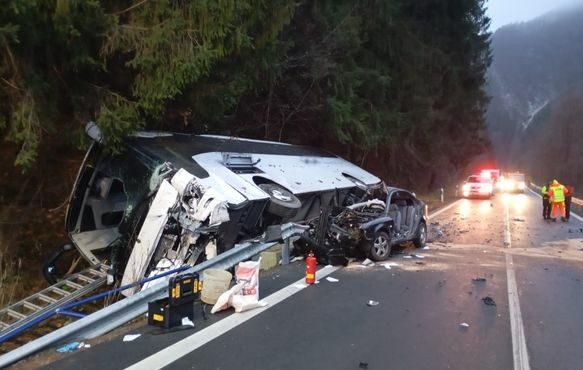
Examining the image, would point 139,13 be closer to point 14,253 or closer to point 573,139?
point 14,253

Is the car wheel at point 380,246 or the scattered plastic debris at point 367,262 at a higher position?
the car wheel at point 380,246

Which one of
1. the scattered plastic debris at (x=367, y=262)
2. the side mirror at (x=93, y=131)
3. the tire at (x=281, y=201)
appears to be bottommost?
the scattered plastic debris at (x=367, y=262)


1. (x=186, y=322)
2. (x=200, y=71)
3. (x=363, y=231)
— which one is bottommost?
(x=186, y=322)

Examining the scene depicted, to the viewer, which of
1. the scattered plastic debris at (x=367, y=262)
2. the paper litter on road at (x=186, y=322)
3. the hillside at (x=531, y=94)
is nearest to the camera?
the paper litter on road at (x=186, y=322)

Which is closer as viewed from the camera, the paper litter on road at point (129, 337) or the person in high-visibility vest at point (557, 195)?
the paper litter on road at point (129, 337)

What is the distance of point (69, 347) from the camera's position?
412cm

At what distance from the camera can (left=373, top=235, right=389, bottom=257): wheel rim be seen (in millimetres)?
8695

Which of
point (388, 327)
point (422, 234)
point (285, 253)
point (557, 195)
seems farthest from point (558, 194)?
point (388, 327)

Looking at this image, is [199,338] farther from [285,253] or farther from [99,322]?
[285,253]

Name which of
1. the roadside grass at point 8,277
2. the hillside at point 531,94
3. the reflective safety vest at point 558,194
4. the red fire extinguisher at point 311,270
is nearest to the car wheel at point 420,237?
the red fire extinguisher at point 311,270

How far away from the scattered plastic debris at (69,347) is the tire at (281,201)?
13.3 ft

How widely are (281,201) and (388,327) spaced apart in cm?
351

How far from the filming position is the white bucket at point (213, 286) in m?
5.39

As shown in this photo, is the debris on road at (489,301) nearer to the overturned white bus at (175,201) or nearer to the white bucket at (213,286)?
the overturned white bus at (175,201)
